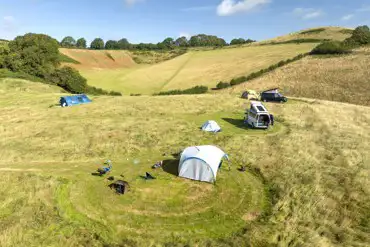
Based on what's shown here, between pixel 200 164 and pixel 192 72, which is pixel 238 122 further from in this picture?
pixel 192 72

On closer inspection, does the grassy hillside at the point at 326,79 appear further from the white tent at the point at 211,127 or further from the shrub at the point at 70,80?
the shrub at the point at 70,80

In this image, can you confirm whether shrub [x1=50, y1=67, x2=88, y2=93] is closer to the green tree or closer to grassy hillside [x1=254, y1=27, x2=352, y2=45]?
the green tree

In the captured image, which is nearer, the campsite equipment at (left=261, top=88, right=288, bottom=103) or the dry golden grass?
the campsite equipment at (left=261, top=88, right=288, bottom=103)

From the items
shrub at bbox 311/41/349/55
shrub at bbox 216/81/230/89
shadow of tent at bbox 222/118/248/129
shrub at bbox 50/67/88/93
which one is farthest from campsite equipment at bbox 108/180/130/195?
shrub at bbox 311/41/349/55

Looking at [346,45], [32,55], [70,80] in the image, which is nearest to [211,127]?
[70,80]

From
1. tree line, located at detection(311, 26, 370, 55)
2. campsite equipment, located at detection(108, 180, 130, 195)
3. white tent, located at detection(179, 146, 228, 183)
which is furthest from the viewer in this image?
tree line, located at detection(311, 26, 370, 55)

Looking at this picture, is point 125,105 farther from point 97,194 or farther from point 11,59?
point 11,59

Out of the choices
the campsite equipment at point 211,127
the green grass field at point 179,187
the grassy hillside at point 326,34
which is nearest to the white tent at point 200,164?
the green grass field at point 179,187
